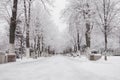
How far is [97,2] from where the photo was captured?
2775 cm

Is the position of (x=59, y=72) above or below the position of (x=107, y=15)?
below

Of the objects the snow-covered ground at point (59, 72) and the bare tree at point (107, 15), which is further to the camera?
the bare tree at point (107, 15)

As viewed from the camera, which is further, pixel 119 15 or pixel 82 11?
pixel 82 11

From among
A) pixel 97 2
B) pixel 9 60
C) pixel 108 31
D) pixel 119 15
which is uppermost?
pixel 97 2

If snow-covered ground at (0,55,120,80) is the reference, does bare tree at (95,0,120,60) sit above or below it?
above

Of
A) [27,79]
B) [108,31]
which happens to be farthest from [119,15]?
[27,79]

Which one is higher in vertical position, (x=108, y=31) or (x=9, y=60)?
(x=108, y=31)

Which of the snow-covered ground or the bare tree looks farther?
the bare tree

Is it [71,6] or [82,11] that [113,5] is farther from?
[71,6]

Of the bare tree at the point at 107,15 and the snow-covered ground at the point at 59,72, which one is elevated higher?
the bare tree at the point at 107,15

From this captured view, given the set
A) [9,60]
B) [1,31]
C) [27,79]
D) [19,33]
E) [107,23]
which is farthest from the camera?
[1,31]

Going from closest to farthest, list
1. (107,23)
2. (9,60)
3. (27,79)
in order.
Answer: (27,79), (9,60), (107,23)

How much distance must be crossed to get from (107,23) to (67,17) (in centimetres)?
936

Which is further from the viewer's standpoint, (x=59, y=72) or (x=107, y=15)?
(x=107, y=15)
